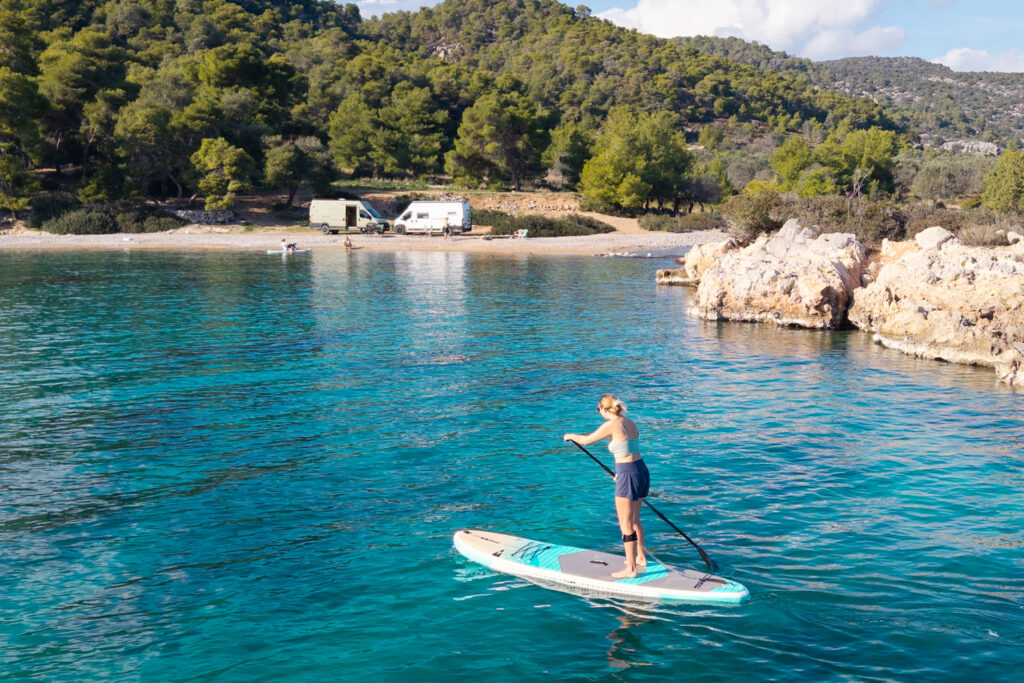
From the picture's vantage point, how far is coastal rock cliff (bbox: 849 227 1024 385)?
25.9 metres

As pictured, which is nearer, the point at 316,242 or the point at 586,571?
the point at 586,571

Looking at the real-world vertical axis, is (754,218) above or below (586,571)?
above

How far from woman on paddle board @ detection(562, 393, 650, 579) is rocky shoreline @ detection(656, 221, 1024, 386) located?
17.2 m

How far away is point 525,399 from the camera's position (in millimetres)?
21641

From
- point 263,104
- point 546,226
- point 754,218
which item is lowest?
point 754,218

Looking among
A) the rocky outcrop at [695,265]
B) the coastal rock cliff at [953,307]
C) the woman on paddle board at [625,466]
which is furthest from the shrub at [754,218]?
the woman on paddle board at [625,466]

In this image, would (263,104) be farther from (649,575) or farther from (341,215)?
(649,575)

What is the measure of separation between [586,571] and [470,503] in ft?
11.6

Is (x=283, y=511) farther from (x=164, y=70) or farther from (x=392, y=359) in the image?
(x=164, y=70)

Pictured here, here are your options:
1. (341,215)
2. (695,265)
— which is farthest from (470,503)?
(341,215)

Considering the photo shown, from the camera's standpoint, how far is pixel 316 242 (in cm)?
6550

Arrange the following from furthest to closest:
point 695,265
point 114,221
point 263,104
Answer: point 263,104 → point 114,221 → point 695,265

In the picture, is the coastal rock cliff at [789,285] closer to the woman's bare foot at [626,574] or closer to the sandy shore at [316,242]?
the woman's bare foot at [626,574]

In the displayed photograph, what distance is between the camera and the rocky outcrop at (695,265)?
4534cm
